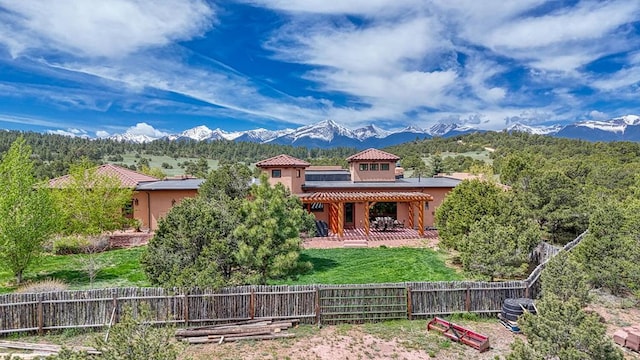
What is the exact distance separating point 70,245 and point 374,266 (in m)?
18.3

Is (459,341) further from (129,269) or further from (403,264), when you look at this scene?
(129,269)

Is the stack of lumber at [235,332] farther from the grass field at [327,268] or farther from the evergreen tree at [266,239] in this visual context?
the grass field at [327,268]

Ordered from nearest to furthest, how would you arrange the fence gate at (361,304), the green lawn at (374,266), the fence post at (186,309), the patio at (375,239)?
the fence post at (186,309) < the fence gate at (361,304) < the green lawn at (374,266) < the patio at (375,239)

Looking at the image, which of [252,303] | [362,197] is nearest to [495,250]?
[252,303]

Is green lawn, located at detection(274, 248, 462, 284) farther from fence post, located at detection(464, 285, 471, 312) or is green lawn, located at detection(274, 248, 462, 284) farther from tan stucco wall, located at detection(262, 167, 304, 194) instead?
tan stucco wall, located at detection(262, 167, 304, 194)

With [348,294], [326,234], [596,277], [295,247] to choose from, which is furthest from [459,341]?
[326,234]

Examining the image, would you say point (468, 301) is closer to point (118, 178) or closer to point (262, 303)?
point (262, 303)

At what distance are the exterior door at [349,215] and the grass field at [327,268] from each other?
6.98 m

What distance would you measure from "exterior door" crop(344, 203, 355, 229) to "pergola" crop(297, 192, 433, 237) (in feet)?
5.39

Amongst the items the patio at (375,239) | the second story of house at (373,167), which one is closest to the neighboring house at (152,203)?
the patio at (375,239)

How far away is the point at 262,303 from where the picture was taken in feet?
38.7

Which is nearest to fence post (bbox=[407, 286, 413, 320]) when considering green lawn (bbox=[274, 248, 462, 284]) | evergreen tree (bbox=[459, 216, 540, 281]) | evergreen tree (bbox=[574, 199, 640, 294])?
green lawn (bbox=[274, 248, 462, 284])

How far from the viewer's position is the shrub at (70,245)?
2128cm

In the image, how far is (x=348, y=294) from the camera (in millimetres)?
11945
